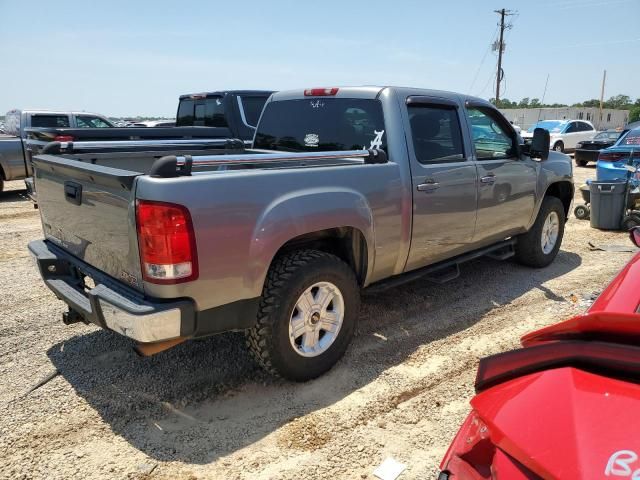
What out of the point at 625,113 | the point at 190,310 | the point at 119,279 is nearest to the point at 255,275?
the point at 190,310

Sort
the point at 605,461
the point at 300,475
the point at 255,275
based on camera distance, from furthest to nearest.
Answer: the point at 255,275 → the point at 300,475 → the point at 605,461

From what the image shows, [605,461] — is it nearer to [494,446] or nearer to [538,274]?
[494,446]

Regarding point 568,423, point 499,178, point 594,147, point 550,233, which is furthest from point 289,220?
point 594,147

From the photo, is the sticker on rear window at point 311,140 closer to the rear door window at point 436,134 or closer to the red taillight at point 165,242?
the rear door window at point 436,134

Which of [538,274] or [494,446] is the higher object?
[494,446]

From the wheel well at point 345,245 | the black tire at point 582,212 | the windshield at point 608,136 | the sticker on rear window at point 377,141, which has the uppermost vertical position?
the sticker on rear window at point 377,141

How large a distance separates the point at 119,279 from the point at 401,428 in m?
1.86

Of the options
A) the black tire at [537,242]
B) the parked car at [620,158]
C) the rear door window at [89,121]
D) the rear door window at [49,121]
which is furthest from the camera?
the rear door window at [89,121]

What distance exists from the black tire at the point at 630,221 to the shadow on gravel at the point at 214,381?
4698 millimetres

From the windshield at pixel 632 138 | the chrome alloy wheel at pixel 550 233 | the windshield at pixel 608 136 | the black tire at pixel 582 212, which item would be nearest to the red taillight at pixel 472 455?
the chrome alloy wheel at pixel 550 233

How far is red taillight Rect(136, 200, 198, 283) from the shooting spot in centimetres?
257

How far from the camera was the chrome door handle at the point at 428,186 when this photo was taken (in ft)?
12.9

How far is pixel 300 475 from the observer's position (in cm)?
256

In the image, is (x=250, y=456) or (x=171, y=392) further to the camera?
(x=171, y=392)
